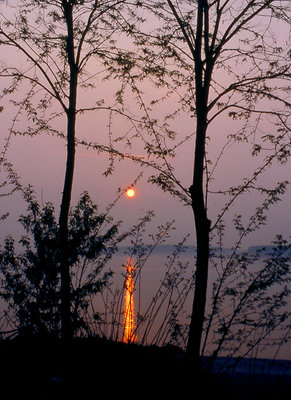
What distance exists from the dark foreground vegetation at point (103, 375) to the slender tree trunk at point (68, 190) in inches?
21.9

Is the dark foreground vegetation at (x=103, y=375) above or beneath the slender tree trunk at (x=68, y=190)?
beneath

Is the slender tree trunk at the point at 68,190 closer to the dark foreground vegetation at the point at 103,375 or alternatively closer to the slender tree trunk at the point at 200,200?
the dark foreground vegetation at the point at 103,375

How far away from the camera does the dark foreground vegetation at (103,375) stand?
953cm

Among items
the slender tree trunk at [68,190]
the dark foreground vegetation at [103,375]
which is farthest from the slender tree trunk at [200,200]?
the slender tree trunk at [68,190]

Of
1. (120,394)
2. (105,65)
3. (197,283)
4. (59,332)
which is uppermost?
(105,65)

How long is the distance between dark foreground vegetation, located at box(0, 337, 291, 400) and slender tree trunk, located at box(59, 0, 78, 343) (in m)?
0.56

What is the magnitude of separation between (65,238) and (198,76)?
4.66 meters

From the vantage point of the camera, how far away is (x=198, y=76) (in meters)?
13.2

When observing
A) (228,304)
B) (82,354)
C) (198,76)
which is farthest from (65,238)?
(198,76)

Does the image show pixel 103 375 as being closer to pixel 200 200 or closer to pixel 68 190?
pixel 200 200

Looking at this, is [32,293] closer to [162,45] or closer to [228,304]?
[228,304]

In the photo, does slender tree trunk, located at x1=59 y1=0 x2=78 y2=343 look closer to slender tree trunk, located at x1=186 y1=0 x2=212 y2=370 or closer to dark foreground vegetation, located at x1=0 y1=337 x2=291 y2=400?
dark foreground vegetation, located at x1=0 y1=337 x2=291 y2=400

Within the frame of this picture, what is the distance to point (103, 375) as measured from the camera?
991cm

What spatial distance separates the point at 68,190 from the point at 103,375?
5715 mm
